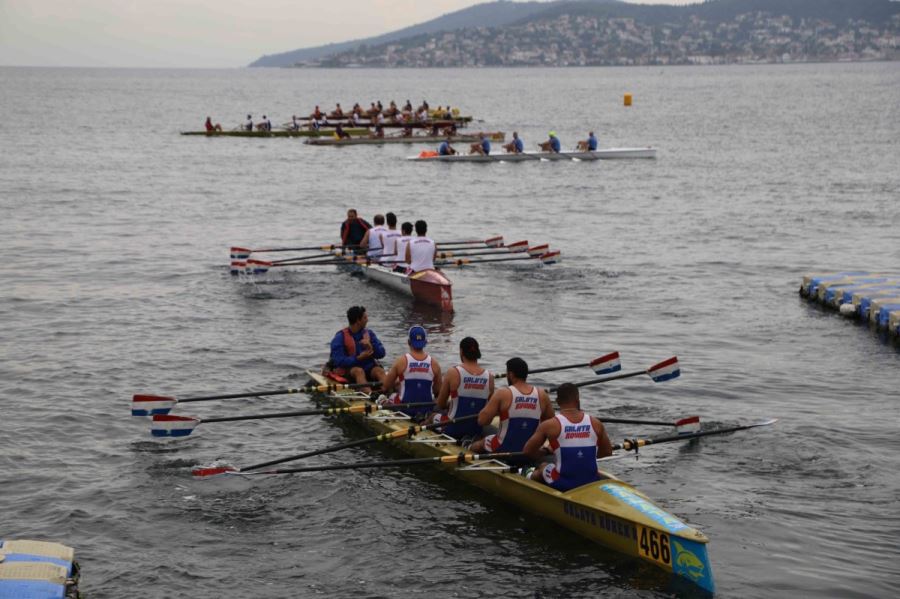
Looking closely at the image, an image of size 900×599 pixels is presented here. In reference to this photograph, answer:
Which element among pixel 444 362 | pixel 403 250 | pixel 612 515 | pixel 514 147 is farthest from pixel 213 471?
pixel 514 147

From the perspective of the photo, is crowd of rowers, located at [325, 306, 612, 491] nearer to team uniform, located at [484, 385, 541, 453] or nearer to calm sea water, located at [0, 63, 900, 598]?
team uniform, located at [484, 385, 541, 453]

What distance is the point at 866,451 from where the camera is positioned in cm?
1711

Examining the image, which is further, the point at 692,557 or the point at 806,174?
the point at 806,174

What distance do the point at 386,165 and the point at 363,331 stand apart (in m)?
46.9

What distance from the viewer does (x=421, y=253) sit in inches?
1073

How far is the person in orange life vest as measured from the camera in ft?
60.3

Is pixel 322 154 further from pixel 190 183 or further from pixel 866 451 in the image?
pixel 866 451

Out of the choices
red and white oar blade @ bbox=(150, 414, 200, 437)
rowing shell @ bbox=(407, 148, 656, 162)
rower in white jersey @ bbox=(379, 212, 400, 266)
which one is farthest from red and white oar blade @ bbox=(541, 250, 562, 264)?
rowing shell @ bbox=(407, 148, 656, 162)

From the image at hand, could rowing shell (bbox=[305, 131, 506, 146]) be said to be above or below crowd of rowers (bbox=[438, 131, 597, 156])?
above

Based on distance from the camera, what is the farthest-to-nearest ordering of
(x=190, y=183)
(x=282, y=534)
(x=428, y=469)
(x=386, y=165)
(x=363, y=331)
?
(x=386, y=165) → (x=190, y=183) → (x=363, y=331) → (x=428, y=469) → (x=282, y=534)

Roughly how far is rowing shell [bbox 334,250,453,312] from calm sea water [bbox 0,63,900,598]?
59cm

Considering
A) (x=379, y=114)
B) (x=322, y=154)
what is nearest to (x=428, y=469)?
(x=322, y=154)

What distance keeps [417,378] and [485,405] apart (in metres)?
1.56

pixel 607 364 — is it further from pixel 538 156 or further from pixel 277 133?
pixel 277 133
